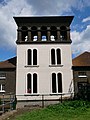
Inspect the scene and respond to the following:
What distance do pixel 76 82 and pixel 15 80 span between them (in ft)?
28.1

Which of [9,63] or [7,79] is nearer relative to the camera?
[7,79]

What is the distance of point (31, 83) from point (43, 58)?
3966mm

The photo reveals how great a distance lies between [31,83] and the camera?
30.2m

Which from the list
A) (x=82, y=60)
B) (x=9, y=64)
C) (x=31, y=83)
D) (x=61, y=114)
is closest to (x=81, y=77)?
(x=82, y=60)

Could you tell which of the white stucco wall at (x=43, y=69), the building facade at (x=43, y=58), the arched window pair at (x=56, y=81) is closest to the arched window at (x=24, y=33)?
the building facade at (x=43, y=58)

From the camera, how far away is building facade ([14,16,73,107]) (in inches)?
1184

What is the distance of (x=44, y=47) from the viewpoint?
103ft

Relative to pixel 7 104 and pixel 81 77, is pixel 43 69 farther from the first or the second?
pixel 7 104

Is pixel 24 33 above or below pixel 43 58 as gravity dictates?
above

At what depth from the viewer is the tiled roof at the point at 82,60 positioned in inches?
1231

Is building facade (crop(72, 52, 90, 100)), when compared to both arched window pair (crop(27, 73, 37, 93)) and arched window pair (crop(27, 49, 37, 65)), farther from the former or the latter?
arched window pair (crop(27, 49, 37, 65))

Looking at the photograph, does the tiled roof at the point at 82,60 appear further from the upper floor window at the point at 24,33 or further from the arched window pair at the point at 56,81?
the upper floor window at the point at 24,33

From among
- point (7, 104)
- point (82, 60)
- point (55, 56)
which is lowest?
point (7, 104)

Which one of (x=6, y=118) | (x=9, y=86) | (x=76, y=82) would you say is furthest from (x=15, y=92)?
(x=6, y=118)
